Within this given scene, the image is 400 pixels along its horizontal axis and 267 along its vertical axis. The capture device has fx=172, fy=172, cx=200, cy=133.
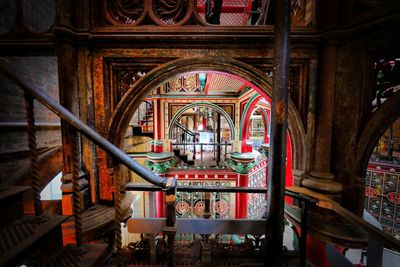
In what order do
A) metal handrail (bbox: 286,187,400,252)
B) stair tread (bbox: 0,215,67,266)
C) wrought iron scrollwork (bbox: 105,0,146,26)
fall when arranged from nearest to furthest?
1. stair tread (bbox: 0,215,67,266)
2. metal handrail (bbox: 286,187,400,252)
3. wrought iron scrollwork (bbox: 105,0,146,26)

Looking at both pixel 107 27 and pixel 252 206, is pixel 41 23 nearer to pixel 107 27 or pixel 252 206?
pixel 107 27

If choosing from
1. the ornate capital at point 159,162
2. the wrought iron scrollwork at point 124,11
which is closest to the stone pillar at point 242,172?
the ornate capital at point 159,162

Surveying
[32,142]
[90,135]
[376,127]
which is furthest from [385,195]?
[32,142]

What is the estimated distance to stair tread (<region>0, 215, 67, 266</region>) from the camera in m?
1.00

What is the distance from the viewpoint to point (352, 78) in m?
1.87

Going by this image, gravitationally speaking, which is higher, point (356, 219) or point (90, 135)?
point (90, 135)

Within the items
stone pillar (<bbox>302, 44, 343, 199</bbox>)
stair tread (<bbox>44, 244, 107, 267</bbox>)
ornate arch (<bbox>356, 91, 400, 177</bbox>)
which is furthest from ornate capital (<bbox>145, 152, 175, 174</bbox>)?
ornate arch (<bbox>356, 91, 400, 177</bbox>)

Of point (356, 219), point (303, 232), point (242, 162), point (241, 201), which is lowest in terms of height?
point (241, 201)

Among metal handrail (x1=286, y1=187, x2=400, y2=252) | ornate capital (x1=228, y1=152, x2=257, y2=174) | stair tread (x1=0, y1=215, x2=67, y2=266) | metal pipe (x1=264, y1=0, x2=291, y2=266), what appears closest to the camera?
stair tread (x1=0, y1=215, x2=67, y2=266)

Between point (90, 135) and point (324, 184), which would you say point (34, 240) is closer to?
point (90, 135)

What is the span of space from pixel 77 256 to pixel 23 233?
0.39 meters

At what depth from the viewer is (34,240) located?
3.56 feet

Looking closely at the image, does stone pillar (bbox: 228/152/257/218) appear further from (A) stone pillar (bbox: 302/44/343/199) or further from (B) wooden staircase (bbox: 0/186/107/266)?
(B) wooden staircase (bbox: 0/186/107/266)

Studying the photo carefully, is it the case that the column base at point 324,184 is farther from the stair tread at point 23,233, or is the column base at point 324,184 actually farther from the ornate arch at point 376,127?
the stair tread at point 23,233
